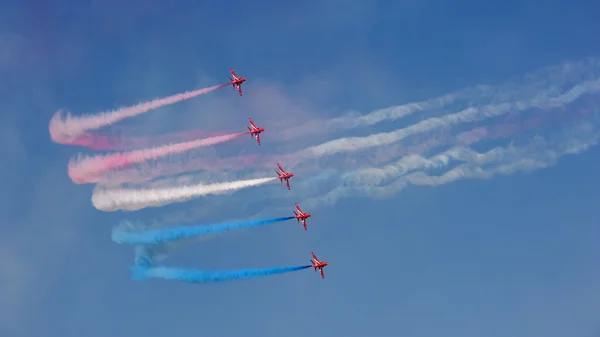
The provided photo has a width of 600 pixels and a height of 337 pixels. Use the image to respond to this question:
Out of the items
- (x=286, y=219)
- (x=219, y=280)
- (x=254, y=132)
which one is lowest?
(x=219, y=280)

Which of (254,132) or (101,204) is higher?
(254,132)

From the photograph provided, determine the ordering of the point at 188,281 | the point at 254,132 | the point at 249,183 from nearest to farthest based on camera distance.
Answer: the point at 188,281 < the point at 249,183 < the point at 254,132

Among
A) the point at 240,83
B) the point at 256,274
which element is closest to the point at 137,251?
the point at 256,274

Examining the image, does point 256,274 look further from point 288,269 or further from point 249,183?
point 249,183

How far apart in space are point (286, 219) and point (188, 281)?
12700 mm

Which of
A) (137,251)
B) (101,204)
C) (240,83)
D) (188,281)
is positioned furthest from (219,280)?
(240,83)

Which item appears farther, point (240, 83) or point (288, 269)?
point (240, 83)

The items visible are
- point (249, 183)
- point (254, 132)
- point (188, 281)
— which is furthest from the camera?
point (254, 132)

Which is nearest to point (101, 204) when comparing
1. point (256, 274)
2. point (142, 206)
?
point (142, 206)

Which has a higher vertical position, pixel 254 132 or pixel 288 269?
pixel 254 132

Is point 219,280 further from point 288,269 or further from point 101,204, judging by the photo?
point 101,204

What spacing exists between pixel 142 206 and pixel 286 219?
15341 millimetres

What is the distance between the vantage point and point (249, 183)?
81.4m

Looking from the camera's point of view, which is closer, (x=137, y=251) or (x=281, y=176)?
(x=137, y=251)
